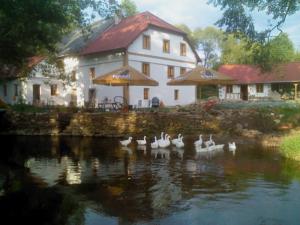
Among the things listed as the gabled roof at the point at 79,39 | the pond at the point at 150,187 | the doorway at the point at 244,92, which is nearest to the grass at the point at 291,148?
the pond at the point at 150,187

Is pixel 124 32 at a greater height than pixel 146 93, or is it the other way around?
pixel 124 32

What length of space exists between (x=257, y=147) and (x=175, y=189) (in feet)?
26.2

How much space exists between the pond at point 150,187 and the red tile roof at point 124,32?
1974cm

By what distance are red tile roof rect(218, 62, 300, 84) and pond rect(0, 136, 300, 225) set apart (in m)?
29.4

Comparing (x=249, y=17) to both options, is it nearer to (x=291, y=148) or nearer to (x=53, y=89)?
(x=291, y=148)

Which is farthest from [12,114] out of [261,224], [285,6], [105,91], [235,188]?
[261,224]

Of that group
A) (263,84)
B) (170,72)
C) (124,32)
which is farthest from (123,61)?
(263,84)

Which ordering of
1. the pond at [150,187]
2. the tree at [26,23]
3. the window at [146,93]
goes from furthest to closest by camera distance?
the window at [146,93] < the tree at [26,23] < the pond at [150,187]

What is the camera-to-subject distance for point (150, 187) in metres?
10.7

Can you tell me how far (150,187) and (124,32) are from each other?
2868 cm

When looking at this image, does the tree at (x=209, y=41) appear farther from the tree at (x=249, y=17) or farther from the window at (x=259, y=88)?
the tree at (x=249, y=17)

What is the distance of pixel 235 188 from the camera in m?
10.5

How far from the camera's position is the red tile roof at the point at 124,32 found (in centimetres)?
3530

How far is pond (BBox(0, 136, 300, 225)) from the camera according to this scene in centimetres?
831
